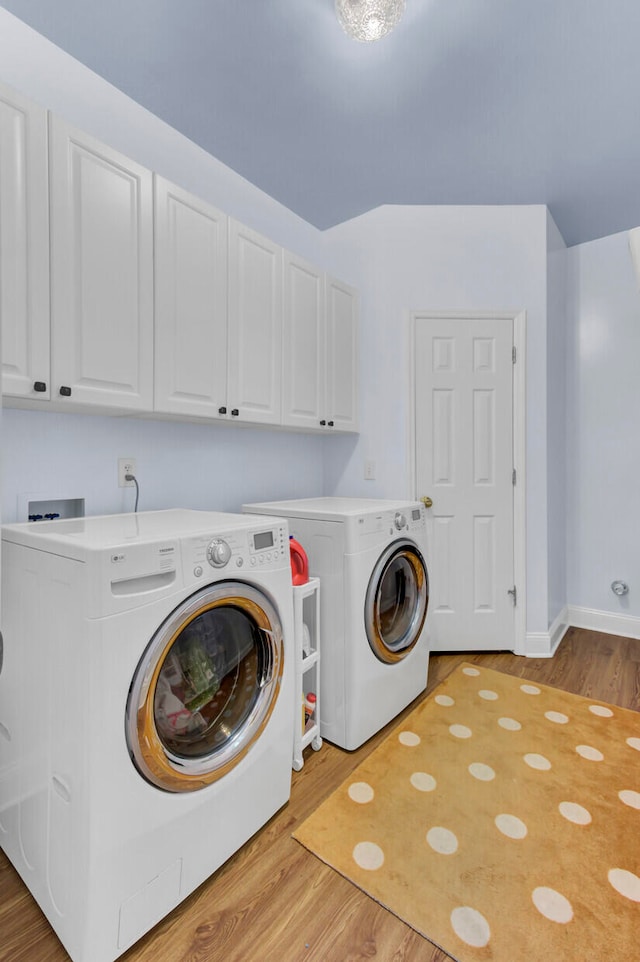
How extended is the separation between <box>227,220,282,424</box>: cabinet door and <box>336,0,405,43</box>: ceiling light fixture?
74 cm

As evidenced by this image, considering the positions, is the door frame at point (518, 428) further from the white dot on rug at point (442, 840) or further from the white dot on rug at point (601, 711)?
the white dot on rug at point (442, 840)

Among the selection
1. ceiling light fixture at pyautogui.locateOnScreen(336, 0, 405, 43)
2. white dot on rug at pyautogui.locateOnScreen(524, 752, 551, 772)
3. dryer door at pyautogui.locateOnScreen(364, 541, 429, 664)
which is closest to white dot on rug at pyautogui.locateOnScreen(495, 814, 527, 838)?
white dot on rug at pyautogui.locateOnScreen(524, 752, 551, 772)

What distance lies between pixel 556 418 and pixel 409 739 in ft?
7.02

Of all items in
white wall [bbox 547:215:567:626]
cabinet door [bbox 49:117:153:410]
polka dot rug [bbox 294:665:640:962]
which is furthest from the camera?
white wall [bbox 547:215:567:626]

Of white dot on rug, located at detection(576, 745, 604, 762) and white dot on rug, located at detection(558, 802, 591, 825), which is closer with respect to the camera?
white dot on rug, located at detection(558, 802, 591, 825)

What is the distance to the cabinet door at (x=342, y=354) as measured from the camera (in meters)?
2.51

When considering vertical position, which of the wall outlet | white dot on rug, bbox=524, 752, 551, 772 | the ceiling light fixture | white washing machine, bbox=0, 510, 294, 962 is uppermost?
the ceiling light fixture

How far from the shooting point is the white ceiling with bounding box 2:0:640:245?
1534mm

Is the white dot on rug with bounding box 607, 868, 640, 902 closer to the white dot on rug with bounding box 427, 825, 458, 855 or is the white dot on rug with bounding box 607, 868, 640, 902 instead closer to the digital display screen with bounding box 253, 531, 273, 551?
the white dot on rug with bounding box 427, 825, 458, 855

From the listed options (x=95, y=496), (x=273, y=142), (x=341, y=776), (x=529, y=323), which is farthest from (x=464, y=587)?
(x=273, y=142)

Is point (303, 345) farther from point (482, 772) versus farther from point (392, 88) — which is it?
point (482, 772)

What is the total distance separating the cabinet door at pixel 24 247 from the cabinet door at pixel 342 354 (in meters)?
1.44

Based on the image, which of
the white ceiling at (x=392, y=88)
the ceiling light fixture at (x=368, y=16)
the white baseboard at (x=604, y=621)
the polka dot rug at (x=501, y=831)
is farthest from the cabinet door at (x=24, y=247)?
the white baseboard at (x=604, y=621)

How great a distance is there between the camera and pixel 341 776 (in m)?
1.63
